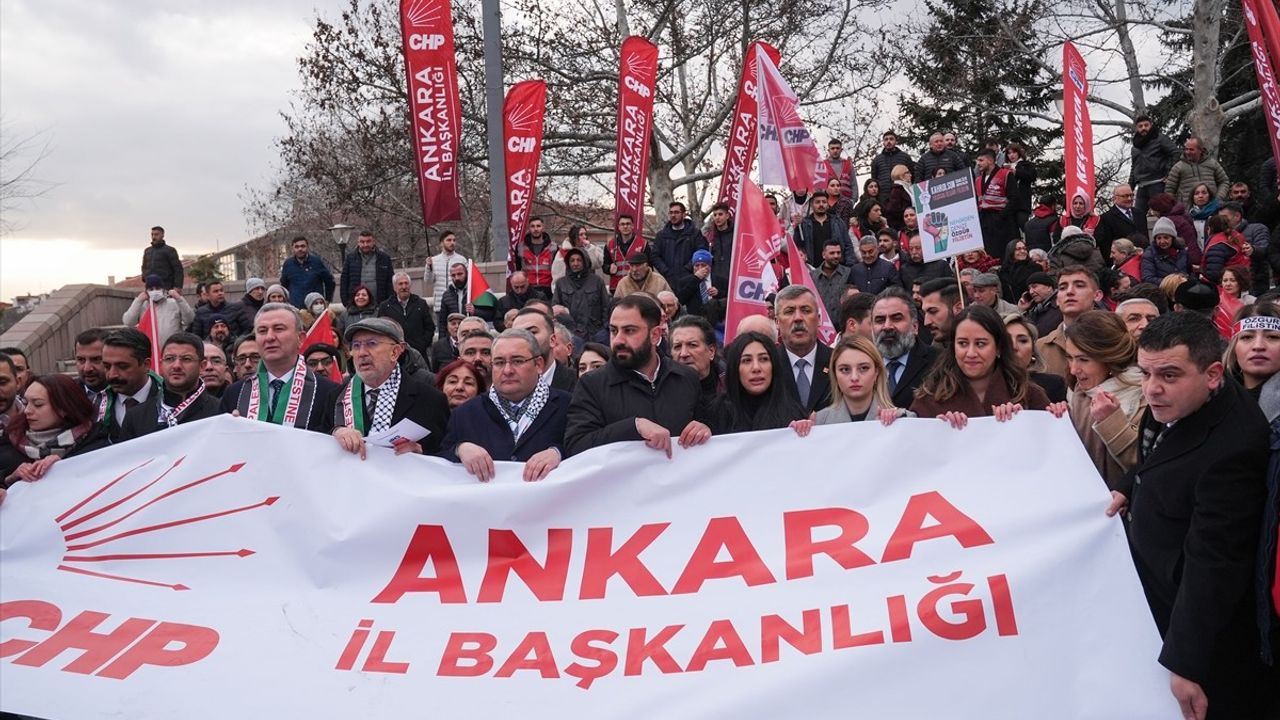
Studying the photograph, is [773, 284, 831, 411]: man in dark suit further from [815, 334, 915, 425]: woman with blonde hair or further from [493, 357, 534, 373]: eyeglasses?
[493, 357, 534, 373]: eyeglasses

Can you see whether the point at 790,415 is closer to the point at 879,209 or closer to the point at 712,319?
the point at 712,319

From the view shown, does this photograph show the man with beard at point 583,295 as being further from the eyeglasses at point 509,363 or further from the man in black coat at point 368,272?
the eyeglasses at point 509,363

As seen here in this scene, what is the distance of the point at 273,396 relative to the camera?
5.82 metres

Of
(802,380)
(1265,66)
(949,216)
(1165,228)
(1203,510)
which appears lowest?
(1203,510)

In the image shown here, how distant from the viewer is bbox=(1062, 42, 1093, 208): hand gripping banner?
1309 cm

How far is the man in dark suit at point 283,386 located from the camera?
5.73 m

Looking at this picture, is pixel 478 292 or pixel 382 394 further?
pixel 478 292

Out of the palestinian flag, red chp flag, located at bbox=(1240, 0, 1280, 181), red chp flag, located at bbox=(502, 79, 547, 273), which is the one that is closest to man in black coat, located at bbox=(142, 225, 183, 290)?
red chp flag, located at bbox=(502, 79, 547, 273)

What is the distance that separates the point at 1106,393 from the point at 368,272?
11.2 metres

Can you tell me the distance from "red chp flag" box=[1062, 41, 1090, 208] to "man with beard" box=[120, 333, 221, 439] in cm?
1008

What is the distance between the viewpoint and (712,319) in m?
11.2

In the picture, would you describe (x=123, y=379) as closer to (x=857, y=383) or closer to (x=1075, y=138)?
(x=857, y=383)

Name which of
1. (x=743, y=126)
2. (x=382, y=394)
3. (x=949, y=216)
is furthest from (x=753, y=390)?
(x=743, y=126)

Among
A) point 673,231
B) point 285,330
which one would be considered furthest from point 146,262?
point 285,330
